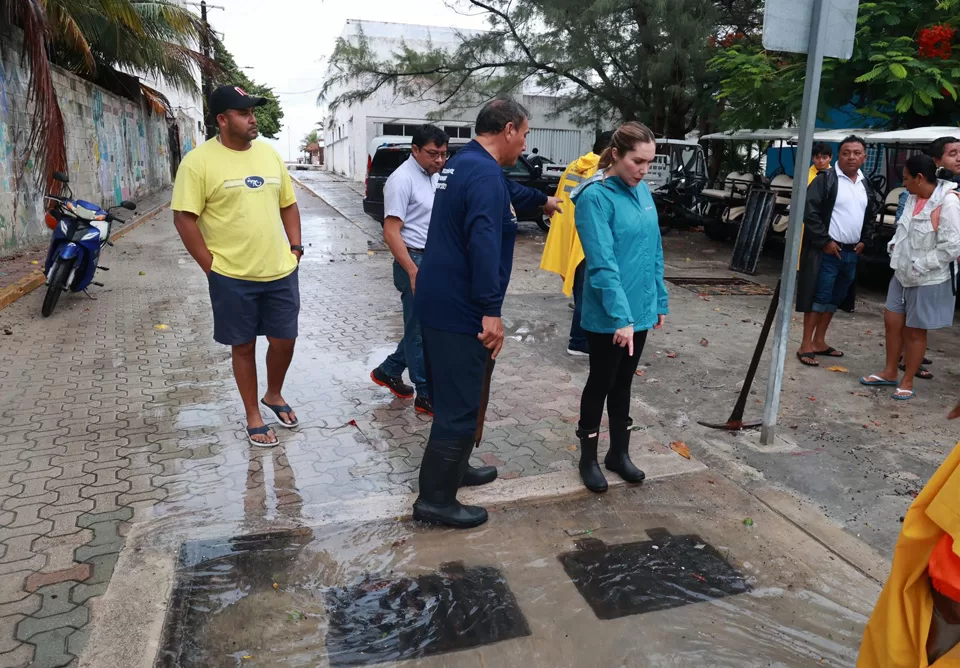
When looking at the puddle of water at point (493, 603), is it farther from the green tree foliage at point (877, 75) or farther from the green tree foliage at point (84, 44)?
the green tree foliage at point (877, 75)

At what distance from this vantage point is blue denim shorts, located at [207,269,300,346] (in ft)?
13.2

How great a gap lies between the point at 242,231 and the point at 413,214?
1.16 meters

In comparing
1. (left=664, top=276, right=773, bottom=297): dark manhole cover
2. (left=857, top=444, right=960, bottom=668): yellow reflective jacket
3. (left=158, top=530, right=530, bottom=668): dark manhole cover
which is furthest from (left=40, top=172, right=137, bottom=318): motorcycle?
(left=857, top=444, right=960, bottom=668): yellow reflective jacket

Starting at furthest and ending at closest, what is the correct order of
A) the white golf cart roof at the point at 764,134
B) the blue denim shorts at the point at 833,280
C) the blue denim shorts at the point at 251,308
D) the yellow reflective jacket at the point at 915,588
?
the white golf cart roof at the point at 764,134
the blue denim shorts at the point at 833,280
the blue denim shorts at the point at 251,308
the yellow reflective jacket at the point at 915,588

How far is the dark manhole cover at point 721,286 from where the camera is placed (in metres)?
9.81

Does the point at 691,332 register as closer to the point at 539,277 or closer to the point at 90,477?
Answer: the point at 539,277

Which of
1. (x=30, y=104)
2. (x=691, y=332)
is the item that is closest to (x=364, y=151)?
(x=30, y=104)

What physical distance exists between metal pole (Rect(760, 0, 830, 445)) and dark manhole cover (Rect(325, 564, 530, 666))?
2300 millimetres

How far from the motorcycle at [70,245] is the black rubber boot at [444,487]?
19.0ft

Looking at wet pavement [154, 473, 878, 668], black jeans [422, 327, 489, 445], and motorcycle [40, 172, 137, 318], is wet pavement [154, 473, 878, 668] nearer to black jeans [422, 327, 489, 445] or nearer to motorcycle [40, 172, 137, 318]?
black jeans [422, 327, 489, 445]

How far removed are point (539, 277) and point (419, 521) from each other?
24.2ft

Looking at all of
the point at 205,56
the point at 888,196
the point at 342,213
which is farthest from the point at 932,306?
the point at 205,56

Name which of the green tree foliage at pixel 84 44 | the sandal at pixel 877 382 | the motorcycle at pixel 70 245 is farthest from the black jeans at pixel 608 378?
the green tree foliage at pixel 84 44

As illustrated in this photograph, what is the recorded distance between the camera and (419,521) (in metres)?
3.46
